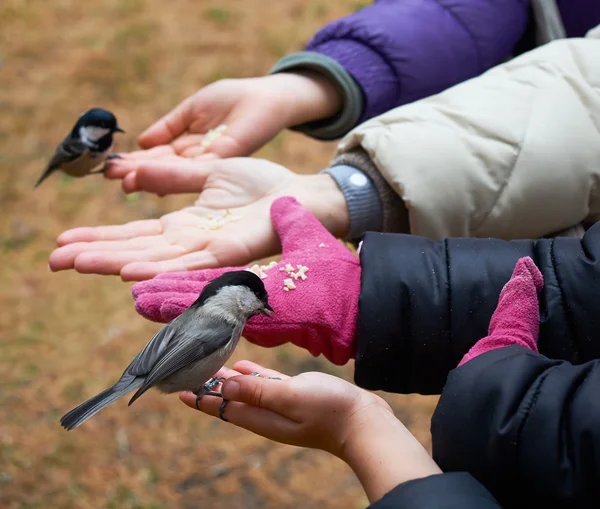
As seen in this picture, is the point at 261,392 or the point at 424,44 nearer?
the point at 261,392

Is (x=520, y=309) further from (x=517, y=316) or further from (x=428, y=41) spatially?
(x=428, y=41)

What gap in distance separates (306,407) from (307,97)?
2.95 feet

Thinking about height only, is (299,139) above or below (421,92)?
below

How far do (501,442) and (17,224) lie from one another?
7.80ft

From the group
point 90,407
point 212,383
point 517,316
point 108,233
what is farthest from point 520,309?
point 108,233

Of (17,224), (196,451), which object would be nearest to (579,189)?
(196,451)

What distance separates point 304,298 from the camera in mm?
1087

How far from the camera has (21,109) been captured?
3.22 meters

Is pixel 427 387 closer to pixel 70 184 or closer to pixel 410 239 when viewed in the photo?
pixel 410 239

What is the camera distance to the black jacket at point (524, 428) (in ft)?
2.37

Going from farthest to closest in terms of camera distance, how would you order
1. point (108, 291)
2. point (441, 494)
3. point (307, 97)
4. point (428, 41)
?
point (108, 291) < point (307, 97) < point (428, 41) < point (441, 494)

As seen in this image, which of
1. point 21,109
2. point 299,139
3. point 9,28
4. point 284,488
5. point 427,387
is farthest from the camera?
point 9,28

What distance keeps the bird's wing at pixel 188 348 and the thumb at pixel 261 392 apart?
0.34 ft

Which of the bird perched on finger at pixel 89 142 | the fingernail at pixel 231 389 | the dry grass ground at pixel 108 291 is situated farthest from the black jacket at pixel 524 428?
the bird perched on finger at pixel 89 142
